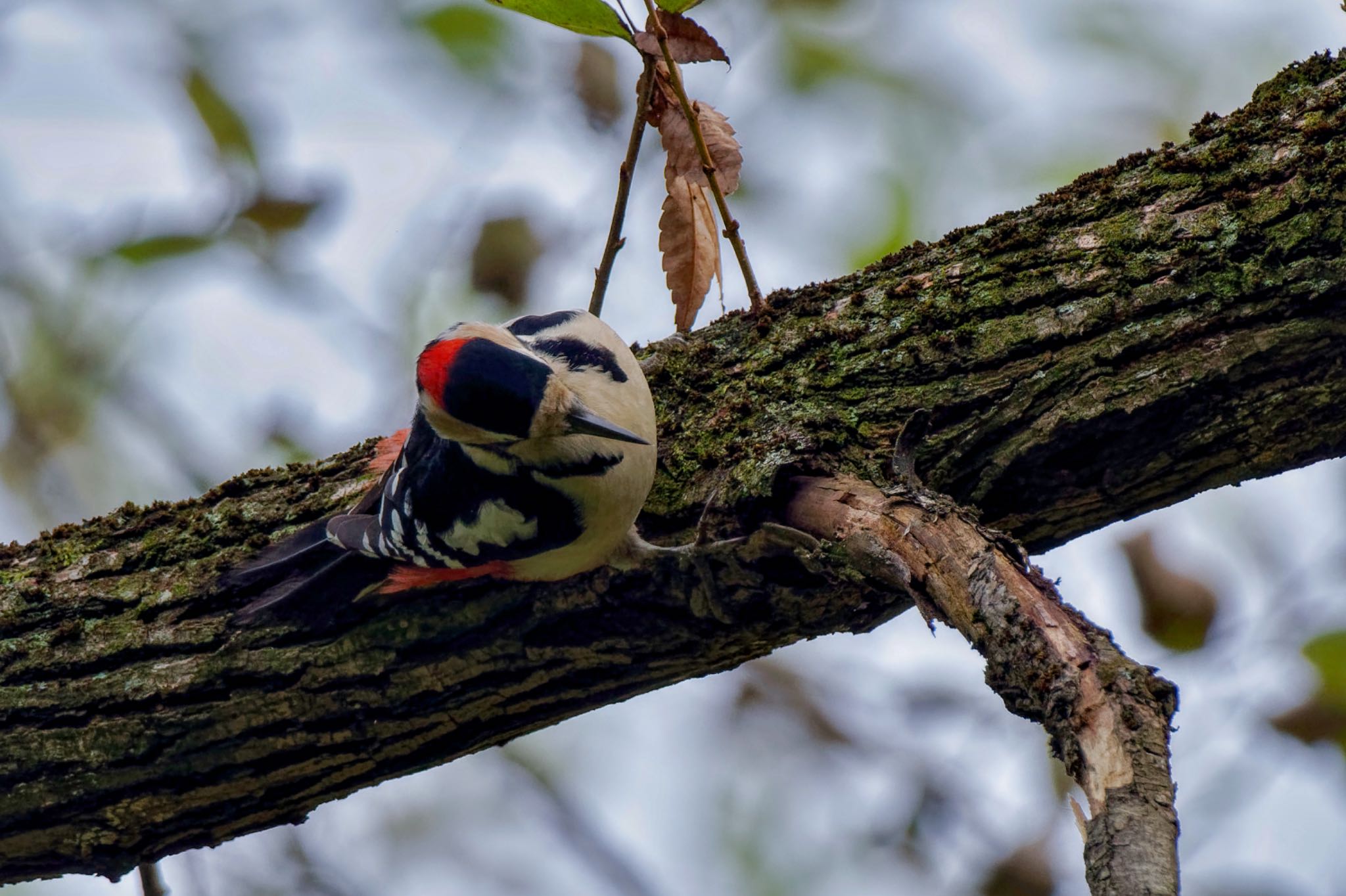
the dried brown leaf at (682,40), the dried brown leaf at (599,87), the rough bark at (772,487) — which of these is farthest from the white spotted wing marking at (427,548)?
the dried brown leaf at (599,87)

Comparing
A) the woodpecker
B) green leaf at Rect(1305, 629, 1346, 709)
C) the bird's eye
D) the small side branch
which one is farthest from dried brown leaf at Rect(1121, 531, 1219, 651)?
the bird's eye

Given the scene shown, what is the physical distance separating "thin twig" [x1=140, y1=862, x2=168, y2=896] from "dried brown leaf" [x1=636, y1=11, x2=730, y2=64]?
204 cm

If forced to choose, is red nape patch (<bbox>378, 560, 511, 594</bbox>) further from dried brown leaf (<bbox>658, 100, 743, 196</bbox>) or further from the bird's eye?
dried brown leaf (<bbox>658, 100, 743, 196</bbox>)

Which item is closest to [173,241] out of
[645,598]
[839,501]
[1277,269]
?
[645,598]

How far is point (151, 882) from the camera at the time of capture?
2.42 meters

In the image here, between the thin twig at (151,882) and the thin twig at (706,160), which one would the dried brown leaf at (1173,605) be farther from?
the thin twig at (151,882)

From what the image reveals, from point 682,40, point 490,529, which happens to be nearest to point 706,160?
point 682,40

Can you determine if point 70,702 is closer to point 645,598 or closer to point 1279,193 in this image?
point 645,598

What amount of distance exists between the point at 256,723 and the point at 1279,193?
2177 millimetres

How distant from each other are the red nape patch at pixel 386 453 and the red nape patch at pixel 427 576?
0.33 metres

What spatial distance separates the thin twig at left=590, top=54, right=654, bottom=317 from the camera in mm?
2154

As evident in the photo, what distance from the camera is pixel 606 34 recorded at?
1996 mm

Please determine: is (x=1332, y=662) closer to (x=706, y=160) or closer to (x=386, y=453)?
(x=706, y=160)

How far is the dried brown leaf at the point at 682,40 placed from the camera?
6.60ft
